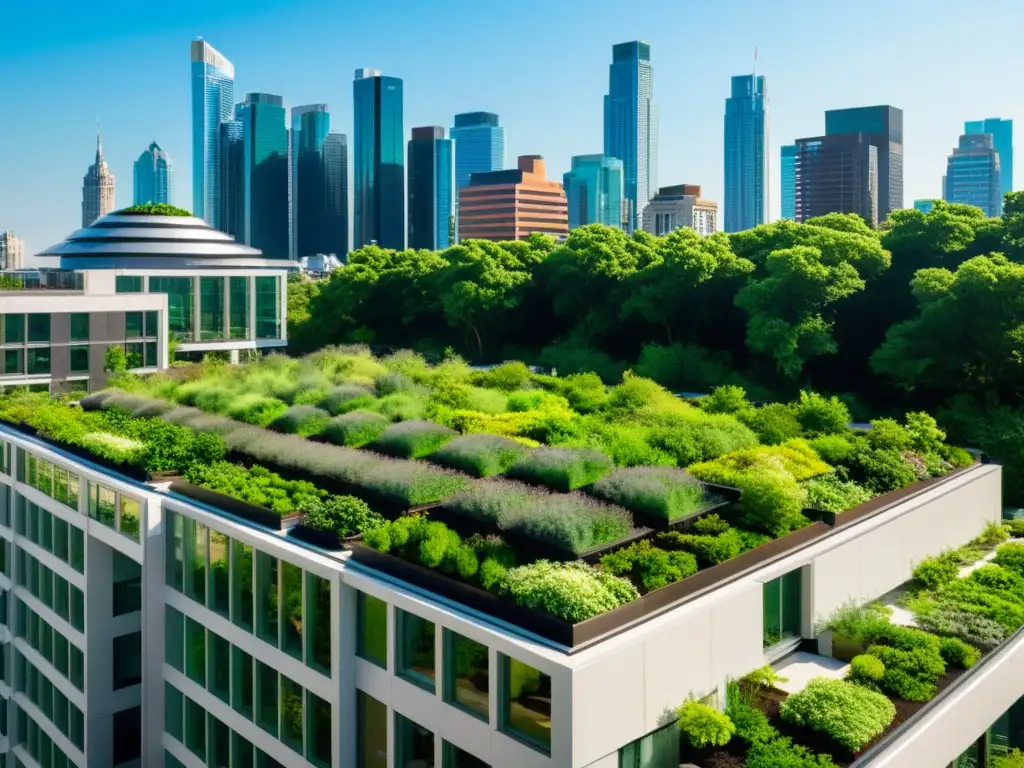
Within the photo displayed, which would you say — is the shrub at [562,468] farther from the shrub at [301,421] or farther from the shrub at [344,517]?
the shrub at [301,421]

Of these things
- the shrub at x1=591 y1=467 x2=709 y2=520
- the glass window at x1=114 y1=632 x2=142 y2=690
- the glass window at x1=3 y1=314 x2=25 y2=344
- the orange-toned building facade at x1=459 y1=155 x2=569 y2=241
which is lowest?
the glass window at x1=114 y1=632 x2=142 y2=690

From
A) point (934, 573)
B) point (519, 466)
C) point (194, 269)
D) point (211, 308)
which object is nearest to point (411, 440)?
point (519, 466)

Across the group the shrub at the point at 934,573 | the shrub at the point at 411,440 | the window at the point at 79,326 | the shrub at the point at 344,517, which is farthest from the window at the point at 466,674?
the window at the point at 79,326

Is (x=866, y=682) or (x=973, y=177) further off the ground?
(x=973, y=177)

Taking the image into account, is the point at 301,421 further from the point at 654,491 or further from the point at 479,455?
the point at 654,491

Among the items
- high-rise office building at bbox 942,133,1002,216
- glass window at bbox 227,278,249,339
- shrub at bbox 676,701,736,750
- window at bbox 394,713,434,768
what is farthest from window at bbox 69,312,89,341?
high-rise office building at bbox 942,133,1002,216

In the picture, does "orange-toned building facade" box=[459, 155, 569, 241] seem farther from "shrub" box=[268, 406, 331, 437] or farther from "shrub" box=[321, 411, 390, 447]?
"shrub" box=[321, 411, 390, 447]
